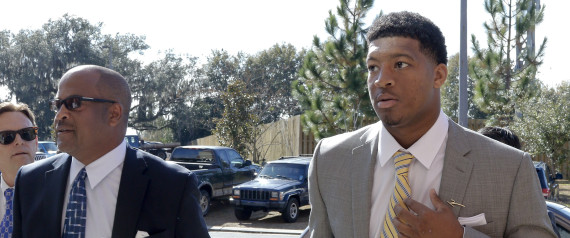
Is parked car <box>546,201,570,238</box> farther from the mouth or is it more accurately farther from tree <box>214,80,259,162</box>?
tree <box>214,80,259,162</box>

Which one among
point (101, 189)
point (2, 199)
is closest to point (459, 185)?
point (101, 189)

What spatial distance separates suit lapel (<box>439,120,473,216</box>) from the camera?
2092 millimetres

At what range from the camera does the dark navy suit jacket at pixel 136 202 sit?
257 cm

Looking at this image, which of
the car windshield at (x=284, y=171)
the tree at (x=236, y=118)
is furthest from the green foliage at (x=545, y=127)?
the tree at (x=236, y=118)

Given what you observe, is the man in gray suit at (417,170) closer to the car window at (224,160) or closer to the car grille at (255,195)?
the car grille at (255,195)

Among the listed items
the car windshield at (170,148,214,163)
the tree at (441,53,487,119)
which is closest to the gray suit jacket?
the car windshield at (170,148,214,163)

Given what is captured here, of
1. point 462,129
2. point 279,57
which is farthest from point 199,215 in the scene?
point 279,57

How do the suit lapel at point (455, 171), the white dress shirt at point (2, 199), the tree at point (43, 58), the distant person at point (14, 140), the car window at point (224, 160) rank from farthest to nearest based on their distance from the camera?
the tree at point (43, 58) → the car window at point (224, 160) → the distant person at point (14, 140) → the white dress shirt at point (2, 199) → the suit lapel at point (455, 171)

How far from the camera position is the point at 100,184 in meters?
2.66

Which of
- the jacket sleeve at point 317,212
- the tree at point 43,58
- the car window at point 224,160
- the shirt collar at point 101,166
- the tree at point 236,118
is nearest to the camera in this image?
the jacket sleeve at point 317,212

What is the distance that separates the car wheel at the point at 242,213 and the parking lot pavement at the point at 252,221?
12cm

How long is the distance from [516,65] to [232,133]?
11207mm

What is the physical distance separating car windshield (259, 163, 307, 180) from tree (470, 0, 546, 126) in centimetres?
750

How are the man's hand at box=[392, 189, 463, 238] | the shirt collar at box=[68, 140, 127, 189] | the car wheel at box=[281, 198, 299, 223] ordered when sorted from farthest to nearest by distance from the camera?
1. the car wheel at box=[281, 198, 299, 223]
2. the shirt collar at box=[68, 140, 127, 189]
3. the man's hand at box=[392, 189, 463, 238]
